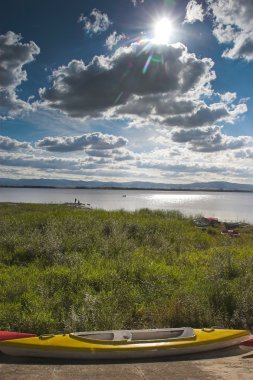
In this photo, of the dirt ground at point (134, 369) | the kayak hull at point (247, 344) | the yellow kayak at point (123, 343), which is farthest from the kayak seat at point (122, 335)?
the kayak hull at point (247, 344)

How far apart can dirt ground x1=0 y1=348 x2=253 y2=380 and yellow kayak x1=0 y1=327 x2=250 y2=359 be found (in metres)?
0.12

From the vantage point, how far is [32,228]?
16016 millimetres

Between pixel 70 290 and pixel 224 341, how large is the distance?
3.77 metres

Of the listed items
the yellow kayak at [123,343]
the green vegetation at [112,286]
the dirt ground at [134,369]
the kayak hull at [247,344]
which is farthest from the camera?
the green vegetation at [112,286]

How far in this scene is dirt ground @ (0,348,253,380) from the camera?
4898 mm

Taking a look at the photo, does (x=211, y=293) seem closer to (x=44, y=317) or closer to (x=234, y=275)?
(x=234, y=275)

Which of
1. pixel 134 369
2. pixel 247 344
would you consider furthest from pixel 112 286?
pixel 247 344

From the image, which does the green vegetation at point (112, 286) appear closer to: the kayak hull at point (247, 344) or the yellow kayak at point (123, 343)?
the yellow kayak at point (123, 343)

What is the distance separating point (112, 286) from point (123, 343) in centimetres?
291

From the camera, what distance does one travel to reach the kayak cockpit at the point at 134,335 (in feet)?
18.8

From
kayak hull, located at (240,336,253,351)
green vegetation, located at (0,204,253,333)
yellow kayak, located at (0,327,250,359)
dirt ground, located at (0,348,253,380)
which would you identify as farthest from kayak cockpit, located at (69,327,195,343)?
kayak hull, located at (240,336,253,351)

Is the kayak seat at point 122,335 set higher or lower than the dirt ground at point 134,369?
higher

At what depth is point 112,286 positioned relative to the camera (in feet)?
28.1

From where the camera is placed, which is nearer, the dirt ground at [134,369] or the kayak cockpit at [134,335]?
the dirt ground at [134,369]
